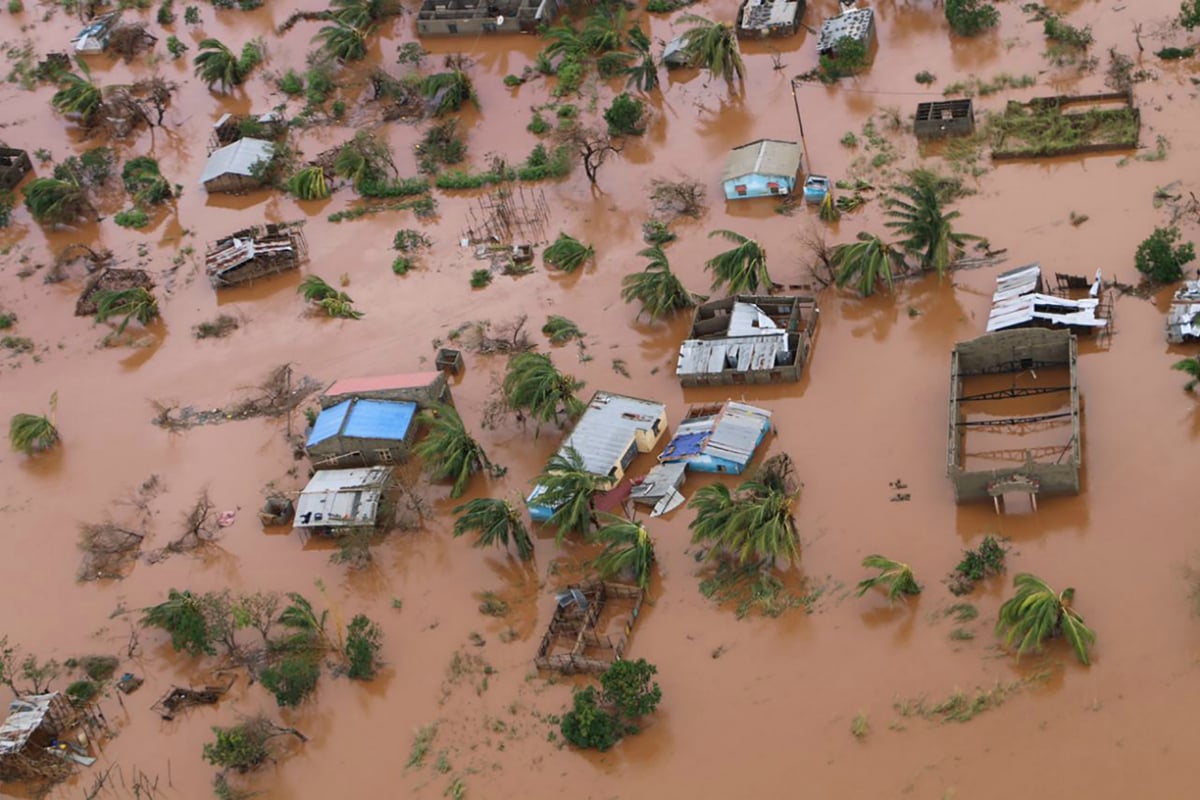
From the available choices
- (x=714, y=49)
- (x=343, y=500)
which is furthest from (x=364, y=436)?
(x=714, y=49)

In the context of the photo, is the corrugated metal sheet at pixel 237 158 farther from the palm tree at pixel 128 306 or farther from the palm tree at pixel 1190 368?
the palm tree at pixel 1190 368

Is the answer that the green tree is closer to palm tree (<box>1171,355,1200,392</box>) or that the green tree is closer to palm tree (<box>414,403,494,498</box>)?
palm tree (<box>414,403,494,498</box>)

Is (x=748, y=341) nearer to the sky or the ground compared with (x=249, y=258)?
nearer to the ground

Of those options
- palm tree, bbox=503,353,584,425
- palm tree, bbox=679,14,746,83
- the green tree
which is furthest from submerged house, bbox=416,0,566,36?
the green tree

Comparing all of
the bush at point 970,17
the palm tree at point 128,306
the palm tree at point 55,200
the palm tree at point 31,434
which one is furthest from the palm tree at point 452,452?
the bush at point 970,17

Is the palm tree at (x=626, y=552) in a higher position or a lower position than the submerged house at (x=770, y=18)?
lower

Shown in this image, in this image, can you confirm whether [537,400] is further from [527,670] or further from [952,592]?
[952,592]

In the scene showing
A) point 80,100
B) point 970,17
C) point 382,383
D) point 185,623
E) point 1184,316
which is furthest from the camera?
point 80,100

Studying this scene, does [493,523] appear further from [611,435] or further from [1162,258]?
[1162,258]
